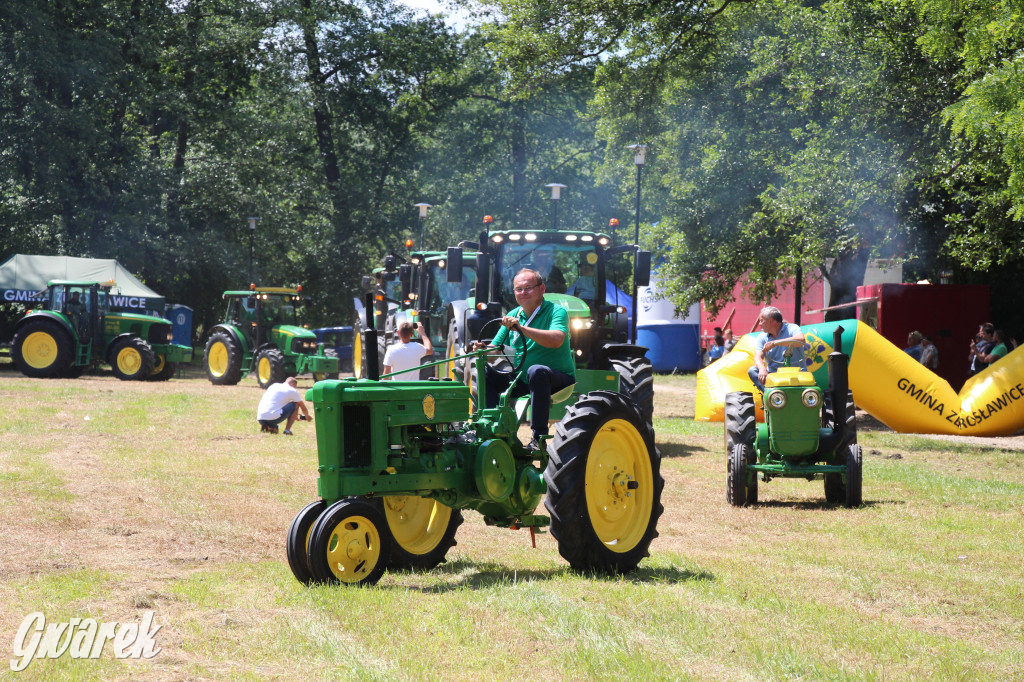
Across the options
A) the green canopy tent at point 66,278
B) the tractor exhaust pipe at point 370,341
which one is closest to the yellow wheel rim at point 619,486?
the tractor exhaust pipe at point 370,341

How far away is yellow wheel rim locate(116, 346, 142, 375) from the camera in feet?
87.3

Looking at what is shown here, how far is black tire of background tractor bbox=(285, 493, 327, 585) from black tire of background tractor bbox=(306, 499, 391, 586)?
42 mm

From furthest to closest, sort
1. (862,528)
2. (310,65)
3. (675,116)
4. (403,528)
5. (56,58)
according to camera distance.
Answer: (310,65) < (56,58) < (675,116) < (862,528) < (403,528)

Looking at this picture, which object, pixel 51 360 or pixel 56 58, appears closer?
pixel 51 360

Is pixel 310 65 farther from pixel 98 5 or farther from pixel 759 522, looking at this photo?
pixel 759 522

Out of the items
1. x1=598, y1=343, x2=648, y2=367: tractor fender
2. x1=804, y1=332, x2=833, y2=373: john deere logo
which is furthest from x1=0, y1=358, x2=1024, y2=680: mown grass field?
x1=598, y1=343, x2=648, y2=367: tractor fender

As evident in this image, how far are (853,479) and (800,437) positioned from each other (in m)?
0.60

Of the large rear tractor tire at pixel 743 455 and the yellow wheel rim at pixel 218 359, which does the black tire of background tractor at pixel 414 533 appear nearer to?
the large rear tractor tire at pixel 743 455

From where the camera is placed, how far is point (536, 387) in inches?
Answer: 267

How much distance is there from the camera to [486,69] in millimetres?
43000

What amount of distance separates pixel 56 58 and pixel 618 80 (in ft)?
58.3

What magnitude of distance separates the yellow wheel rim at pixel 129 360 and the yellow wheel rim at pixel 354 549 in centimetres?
2186

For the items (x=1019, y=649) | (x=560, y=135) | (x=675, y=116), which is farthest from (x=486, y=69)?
(x=1019, y=649)

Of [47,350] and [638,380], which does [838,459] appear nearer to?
[638,380]
